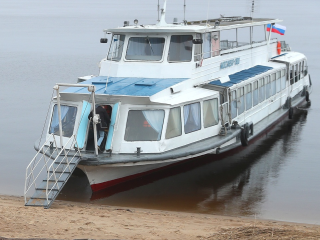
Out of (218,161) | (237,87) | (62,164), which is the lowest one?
(218,161)

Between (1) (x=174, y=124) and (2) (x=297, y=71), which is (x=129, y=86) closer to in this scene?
(1) (x=174, y=124)

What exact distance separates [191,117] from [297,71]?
1184cm

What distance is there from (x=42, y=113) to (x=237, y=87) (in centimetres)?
1018

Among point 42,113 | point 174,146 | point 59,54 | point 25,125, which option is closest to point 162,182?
point 174,146

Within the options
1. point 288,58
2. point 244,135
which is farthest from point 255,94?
point 288,58

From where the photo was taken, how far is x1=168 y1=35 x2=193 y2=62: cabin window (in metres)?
16.1

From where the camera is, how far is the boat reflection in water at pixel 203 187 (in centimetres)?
1414

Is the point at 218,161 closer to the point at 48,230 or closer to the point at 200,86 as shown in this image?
the point at 200,86

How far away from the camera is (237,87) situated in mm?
17375

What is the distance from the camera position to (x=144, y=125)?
14.0 metres

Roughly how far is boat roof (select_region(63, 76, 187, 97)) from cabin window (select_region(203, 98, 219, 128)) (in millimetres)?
1013

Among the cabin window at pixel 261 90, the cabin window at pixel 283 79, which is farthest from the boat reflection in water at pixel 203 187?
the cabin window at pixel 283 79

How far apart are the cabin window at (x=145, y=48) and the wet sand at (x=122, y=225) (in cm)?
496

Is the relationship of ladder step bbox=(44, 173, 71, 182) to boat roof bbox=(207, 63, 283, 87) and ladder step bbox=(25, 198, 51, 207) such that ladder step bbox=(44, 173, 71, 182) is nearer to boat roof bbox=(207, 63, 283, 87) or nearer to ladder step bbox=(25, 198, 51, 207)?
ladder step bbox=(25, 198, 51, 207)
